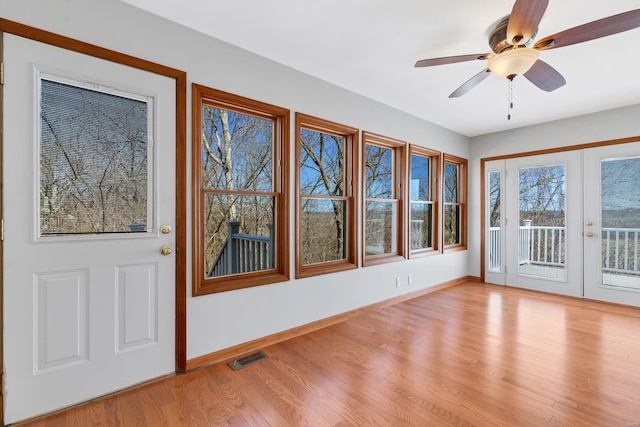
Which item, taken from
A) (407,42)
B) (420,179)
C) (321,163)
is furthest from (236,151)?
(420,179)

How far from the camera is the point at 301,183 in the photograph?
9.86ft

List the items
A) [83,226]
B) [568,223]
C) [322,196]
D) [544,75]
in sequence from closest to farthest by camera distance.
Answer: [83,226]
[544,75]
[322,196]
[568,223]

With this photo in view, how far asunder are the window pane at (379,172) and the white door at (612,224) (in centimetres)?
275

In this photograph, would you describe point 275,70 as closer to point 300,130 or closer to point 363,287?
point 300,130

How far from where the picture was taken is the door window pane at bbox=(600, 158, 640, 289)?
374 cm

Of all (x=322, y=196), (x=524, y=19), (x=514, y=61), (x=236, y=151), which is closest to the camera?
(x=524, y=19)

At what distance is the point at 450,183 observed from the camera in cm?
509

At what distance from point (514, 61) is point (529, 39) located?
0.60ft

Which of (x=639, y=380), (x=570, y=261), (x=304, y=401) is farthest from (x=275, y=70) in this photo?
(x=570, y=261)

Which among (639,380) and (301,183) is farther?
(301,183)

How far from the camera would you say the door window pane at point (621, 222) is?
3740 mm

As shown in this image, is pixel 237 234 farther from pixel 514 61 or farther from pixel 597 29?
pixel 597 29

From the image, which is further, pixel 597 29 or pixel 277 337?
pixel 277 337

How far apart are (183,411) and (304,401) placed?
725mm
